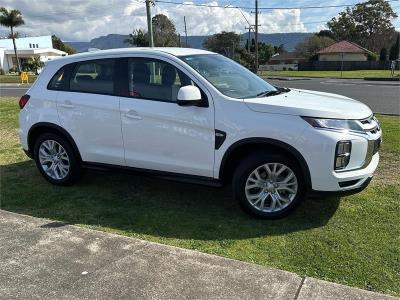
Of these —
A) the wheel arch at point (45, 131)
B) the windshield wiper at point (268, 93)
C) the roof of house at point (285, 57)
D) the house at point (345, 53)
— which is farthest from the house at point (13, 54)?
the windshield wiper at point (268, 93)

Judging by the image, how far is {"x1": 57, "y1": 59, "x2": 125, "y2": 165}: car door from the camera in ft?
17.7

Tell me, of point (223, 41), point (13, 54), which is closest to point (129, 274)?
point (13, 54)

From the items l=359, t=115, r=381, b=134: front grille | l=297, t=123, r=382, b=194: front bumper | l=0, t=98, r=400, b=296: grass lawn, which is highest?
l=359, t=115, r=381, b=134: front grille

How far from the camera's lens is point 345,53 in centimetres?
7206

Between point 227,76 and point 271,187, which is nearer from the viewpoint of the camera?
point 271,187

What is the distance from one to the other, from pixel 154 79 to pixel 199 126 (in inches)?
33.1

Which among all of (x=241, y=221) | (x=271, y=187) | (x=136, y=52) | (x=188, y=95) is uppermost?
(x=136, y=52)

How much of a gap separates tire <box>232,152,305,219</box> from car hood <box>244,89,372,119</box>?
473 millimetres

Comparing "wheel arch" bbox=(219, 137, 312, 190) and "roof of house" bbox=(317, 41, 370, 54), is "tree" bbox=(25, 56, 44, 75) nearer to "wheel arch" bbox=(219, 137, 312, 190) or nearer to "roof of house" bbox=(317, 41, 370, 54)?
"roof of house" bbox=(317, 41, 370, 54)

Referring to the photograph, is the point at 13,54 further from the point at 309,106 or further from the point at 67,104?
the point at 309,106

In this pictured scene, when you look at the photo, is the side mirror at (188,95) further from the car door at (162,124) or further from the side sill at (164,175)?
the side sill at (164,175)

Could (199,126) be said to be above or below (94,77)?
below

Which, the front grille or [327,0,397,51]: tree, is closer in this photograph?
the front grille

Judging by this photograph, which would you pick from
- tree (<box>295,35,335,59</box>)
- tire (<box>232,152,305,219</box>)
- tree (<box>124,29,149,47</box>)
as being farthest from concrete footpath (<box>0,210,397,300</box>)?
tree (<box>295,35,335,59</box>)
